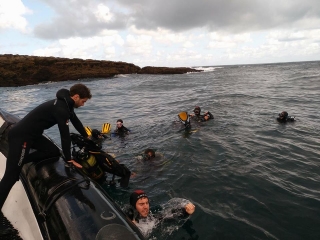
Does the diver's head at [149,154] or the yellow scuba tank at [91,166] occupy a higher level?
the yellow scuba tank at [91,166]

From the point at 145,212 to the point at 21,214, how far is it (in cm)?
205

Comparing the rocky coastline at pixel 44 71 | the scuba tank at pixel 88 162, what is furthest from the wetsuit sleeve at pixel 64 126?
the rocky coastline at pixel 44 71

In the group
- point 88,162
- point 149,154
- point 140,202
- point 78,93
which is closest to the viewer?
point 78,93

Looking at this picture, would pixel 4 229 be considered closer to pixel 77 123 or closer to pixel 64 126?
pixel 64 126

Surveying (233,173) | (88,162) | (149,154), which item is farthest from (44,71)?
(233,173)

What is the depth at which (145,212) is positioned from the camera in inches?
174

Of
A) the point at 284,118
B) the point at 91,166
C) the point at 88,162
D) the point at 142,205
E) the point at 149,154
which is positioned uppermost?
the point at 88,162

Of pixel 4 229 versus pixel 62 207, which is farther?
pixel 4 229

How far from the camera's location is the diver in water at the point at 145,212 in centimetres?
434

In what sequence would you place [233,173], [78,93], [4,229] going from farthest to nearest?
[233,173] → [78,93] → [4,229]

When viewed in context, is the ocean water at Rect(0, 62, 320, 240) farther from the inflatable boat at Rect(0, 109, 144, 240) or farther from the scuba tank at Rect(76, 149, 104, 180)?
the inflatable boat at Rect(0, 109, 144, 240)

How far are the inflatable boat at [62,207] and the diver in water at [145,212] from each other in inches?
35.6

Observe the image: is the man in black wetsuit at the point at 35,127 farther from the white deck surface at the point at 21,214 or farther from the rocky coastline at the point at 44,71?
the rocky coastline at the point at 44,71

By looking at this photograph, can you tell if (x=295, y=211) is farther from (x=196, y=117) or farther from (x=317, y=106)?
(x=317, y=106)
